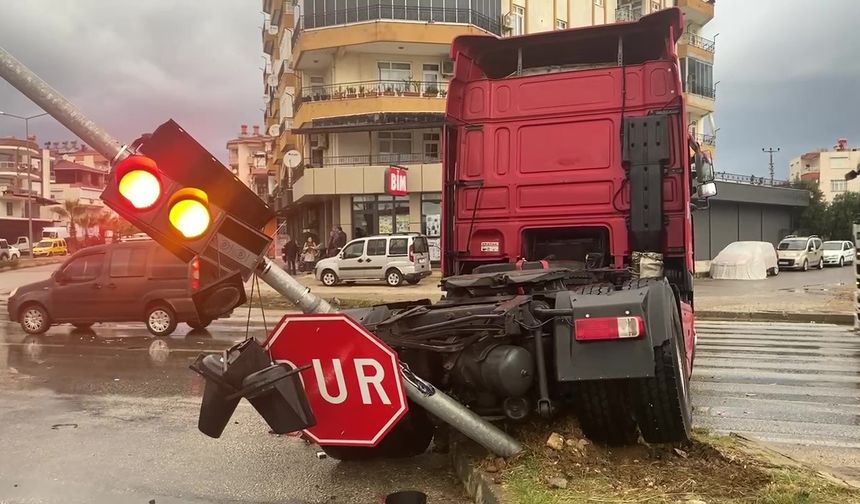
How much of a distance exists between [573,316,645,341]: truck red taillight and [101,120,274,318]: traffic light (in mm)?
1643

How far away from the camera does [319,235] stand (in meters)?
37.5

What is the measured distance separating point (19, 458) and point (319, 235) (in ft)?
107

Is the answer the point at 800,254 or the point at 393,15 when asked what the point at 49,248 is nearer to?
the point at 393,15

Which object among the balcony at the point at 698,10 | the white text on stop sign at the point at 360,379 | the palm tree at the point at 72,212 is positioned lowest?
the white text on stop sign at the point at 360,379

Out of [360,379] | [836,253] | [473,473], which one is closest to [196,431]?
[473,473]

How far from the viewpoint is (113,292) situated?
12664mm

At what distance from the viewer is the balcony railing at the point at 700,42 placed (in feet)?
147

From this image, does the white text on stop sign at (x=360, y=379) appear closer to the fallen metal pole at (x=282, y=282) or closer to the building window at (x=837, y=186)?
the fallen metal pole at (x=282, y=282)

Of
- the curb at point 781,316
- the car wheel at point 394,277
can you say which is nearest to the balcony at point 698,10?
the car wheel at point 394,277

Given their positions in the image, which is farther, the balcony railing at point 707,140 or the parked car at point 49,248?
the parked car at point 49,248

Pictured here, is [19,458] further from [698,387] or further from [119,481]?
[698,387]

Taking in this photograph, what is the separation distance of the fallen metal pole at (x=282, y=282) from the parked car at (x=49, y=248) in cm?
6002

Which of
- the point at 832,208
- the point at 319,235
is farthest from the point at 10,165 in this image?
the point at 832,208

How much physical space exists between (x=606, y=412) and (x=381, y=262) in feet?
67.4
